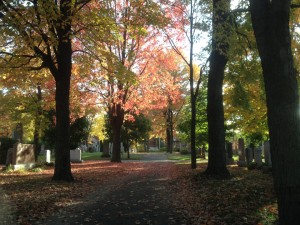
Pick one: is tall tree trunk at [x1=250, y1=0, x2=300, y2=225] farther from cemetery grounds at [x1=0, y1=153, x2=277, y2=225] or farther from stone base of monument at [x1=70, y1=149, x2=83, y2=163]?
stone base of monument at [x1=70, y1=149, x2=83, y2=163]

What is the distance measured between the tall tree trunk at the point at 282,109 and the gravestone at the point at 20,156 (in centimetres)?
1747

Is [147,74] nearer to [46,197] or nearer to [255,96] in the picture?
[255,96]

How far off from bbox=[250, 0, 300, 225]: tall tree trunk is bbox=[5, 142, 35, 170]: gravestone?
17.5m

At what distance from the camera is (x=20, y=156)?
2081cm

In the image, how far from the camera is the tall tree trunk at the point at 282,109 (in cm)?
530

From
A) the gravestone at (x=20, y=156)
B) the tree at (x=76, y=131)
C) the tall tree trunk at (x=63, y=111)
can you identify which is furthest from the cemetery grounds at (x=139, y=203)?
the tree at (x=76, y=131)

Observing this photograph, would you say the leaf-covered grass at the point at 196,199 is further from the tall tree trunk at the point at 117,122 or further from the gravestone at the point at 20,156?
the tall tree trunk at the point at 117,122

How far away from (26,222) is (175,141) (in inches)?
3327

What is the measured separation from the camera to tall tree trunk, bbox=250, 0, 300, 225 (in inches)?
209

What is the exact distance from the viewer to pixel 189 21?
70.6 feet

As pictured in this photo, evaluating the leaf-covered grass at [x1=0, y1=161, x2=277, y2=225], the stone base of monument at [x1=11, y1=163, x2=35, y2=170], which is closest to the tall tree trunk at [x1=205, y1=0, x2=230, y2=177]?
the leaf-covered grass at [x1=0, y1=161, x2=277, y2=225]

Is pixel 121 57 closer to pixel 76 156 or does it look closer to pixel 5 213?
pixel 76 156

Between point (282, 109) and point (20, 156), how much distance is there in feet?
60.9

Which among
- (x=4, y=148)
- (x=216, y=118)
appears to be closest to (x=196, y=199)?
(x=216, y=118)
